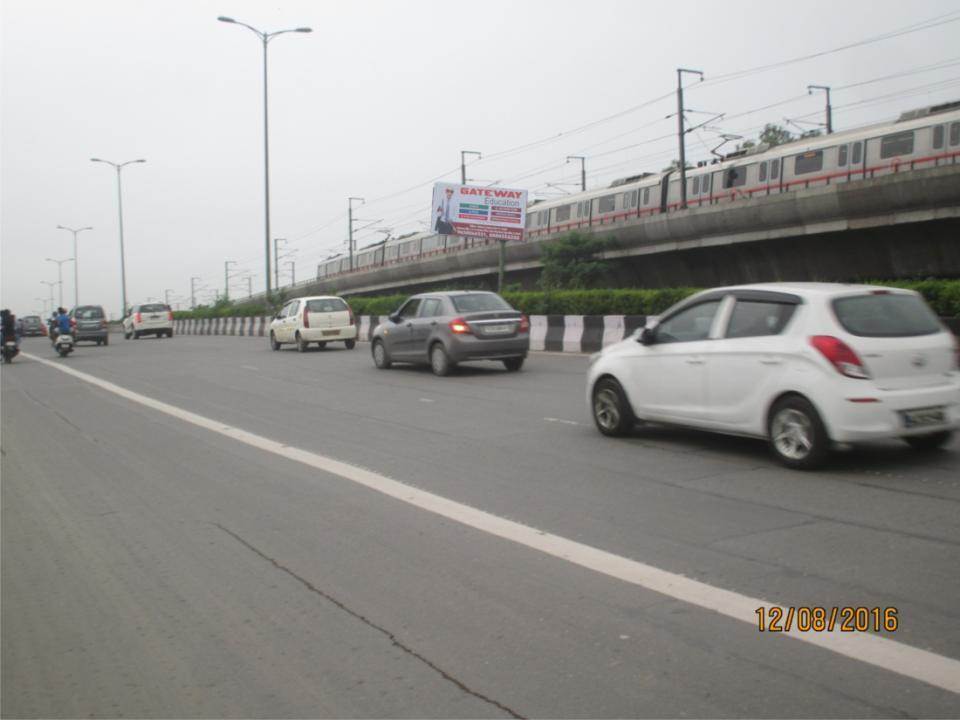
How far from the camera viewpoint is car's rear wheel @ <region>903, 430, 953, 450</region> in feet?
25.0

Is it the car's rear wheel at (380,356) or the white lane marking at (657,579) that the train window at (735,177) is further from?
the white lane marking at (657,579)

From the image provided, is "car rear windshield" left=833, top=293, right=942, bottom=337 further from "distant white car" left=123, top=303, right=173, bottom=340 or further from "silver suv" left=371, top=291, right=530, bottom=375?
"distant white car" left=123, top=303, right=173, bottom=340

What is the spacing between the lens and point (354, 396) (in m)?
14.2

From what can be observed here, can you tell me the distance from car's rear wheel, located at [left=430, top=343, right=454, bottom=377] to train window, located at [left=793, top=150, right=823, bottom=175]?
75.0 ft

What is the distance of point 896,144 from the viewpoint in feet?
103

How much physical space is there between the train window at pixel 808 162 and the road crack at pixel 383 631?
108 feet

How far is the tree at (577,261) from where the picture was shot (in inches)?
1741

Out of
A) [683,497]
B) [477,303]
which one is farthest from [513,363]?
[683,497]

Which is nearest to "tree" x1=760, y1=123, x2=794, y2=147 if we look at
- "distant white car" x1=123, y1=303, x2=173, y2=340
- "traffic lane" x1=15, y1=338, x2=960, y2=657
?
"distant white car" x1=123, y1=303, x2=173, y2=340

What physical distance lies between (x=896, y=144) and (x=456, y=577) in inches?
1230

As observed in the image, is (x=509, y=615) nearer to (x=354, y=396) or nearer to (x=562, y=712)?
(x=562, y=712)

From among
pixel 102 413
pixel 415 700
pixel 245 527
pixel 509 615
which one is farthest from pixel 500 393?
pixel 415 700

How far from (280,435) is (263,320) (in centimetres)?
3699

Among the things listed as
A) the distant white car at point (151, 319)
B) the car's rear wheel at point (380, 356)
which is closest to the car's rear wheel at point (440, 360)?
the car's rear wheel at point (380, 356)
